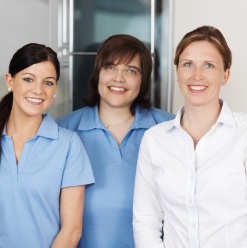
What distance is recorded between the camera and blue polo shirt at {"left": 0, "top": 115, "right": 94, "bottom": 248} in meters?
1.65

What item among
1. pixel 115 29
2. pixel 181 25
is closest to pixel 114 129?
pixel 181 25

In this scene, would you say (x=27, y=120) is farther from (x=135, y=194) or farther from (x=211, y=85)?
(x=211, y=85)

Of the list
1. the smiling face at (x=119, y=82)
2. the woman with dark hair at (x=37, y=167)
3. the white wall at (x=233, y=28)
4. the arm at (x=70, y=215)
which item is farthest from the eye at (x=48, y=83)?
the white wall at (x=233, y=28)

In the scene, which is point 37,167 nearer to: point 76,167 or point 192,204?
point 76,167

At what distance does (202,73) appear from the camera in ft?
5.19

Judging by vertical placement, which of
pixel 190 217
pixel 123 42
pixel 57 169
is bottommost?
pixel 190 217

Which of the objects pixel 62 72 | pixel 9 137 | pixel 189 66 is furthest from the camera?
pixel 62 72

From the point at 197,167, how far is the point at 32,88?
0.69m

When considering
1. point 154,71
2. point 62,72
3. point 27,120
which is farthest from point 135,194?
point 62,72

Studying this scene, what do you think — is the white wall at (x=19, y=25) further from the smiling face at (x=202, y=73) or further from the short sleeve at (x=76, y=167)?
the smiling face at (x=202, y=73)

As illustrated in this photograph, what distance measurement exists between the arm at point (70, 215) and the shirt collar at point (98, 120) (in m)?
0.35

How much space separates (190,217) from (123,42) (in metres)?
0.85

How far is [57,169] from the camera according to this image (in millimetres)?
1696

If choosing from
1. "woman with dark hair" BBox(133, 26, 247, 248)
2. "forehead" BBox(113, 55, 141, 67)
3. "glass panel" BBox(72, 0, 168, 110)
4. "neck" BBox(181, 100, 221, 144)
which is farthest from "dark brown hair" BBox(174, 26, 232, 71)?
"glass panel" BBox(72, 0, 168, 110)
